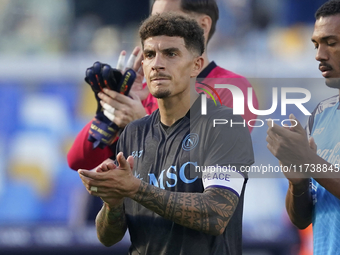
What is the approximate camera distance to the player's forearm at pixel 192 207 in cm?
182

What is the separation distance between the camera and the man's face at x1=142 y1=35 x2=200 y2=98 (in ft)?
7.11

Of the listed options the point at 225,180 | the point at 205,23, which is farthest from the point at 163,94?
the point at 205,23

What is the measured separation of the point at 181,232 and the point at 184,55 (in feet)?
2.96

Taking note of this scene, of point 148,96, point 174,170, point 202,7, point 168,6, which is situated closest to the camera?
point 174,170

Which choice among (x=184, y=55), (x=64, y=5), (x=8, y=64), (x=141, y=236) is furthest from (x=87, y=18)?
(x=141, y=236)

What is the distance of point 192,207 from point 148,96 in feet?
4.66

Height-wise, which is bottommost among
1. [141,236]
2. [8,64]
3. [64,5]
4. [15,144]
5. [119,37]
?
[141,236]

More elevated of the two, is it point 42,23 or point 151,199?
point 42,23

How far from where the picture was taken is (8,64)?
4.81 m

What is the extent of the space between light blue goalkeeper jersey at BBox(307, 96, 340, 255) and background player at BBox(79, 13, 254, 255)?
1.34 ft

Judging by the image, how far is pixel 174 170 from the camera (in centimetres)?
200

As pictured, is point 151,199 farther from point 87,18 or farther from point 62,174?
point 87,18

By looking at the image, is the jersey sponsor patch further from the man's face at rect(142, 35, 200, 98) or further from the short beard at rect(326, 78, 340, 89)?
the short beard at rect(326, 78, 340, 89)

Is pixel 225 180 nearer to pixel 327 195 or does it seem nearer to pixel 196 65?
pixel 327 195
